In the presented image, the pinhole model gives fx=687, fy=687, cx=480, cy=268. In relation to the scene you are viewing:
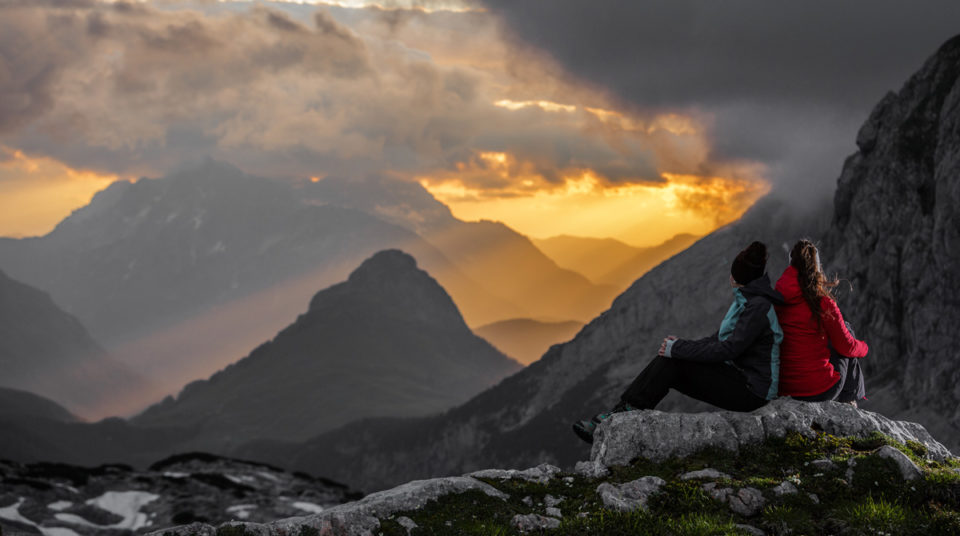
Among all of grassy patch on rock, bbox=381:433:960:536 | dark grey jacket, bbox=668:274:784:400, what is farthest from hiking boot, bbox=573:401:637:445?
dark grey jacket, bbox=668:274:784:400

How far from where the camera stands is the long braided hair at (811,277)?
15.9 metres

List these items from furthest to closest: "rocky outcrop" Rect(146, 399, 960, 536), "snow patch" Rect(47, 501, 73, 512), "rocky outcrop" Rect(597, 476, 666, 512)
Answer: "snow patch" Rect(47, 501, 73, 512) → "rocky outcrop" Rect(597, 476, 666, 512) → "rocky outcrop" Rect(146, 399, 960, 536)

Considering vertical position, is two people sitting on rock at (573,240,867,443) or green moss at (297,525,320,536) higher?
Result: two people sitting on rock at (573,240,867,443)

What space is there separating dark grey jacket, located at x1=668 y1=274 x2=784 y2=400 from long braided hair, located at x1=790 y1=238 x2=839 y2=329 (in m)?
0.63

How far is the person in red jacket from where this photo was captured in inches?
627

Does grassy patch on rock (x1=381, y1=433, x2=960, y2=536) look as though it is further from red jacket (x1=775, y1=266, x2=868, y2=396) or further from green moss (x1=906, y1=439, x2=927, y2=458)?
red jacket (x1=775, y1=266, x2=868, y2=396)

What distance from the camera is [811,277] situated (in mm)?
15898

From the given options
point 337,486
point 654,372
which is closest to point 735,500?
point 654,372

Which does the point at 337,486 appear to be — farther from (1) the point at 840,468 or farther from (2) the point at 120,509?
(1) the point at 840,468

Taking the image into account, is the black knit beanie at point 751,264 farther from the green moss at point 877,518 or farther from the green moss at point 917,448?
the green moss at point 877,518

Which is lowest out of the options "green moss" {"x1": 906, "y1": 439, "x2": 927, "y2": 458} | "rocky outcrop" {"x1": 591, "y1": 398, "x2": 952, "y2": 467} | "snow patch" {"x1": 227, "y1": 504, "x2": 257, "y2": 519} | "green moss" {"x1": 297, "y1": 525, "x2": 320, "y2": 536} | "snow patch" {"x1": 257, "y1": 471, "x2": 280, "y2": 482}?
"snow patch" {"x1": 227, "y1": 504, "x2": 257, "y2": 519}

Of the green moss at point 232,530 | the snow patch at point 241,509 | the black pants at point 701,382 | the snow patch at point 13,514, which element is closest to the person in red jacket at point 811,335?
the black pants at point 701,382

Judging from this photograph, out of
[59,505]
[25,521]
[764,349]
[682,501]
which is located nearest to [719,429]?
[764,349]

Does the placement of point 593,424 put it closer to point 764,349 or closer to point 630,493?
point 630,493
